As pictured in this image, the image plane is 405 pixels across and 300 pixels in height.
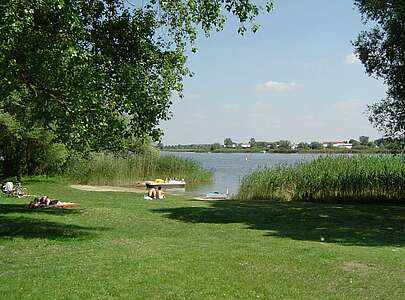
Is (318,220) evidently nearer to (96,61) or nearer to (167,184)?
(96,61)

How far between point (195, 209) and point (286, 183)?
28.8ft

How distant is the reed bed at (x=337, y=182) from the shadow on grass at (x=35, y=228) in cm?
1337

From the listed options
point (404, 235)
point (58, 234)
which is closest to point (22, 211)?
point (58, 234)

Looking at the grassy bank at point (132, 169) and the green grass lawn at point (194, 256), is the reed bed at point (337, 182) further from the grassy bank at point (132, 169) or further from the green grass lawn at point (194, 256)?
the grassy bank at point (132, 169)

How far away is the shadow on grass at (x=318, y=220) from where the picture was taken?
47.0ft

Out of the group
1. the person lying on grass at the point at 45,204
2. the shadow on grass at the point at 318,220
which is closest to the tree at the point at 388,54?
the shadow on grass at the point at 318,220

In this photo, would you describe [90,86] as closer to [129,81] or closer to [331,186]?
[129,81]

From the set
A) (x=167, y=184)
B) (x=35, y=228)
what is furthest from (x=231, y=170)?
(x=35, y=228)

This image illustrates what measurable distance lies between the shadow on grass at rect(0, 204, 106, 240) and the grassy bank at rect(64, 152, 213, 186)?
20429 millimetres

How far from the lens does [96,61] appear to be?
12023mm

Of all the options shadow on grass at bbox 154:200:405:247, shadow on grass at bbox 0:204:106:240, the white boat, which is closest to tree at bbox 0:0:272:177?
shadow on grass at bbox 0:204:106:240

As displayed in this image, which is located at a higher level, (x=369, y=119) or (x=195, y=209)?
(x=369, y=119)

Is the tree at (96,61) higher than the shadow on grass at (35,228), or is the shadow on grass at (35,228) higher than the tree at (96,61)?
the tree at (96,61)

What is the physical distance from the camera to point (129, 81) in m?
11.9
